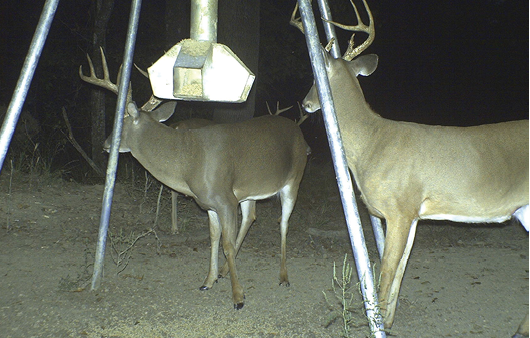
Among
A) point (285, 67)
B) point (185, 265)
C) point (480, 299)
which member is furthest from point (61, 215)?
point (285, 67)

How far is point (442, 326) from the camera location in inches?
192

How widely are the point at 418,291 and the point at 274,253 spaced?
6.91 feet

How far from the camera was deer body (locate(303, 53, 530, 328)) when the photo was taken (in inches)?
184

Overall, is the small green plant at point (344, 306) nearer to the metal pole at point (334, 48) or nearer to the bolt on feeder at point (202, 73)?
the metal pole at point (334, 48)

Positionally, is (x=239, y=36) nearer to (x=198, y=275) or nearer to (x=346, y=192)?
(x=198, y=275)

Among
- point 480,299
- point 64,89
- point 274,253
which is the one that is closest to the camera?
point 480,299

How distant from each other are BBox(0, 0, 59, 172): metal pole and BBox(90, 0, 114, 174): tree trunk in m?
8.17

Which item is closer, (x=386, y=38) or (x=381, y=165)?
(x=381, y=165)

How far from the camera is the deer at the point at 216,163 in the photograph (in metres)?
5.85

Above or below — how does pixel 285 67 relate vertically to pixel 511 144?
below

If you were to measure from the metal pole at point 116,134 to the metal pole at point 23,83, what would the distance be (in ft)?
4.73

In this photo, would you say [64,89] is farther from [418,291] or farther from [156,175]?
[418,291]

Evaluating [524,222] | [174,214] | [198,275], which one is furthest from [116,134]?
[524,222]

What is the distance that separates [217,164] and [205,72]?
3.06 meters
